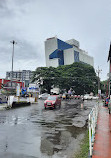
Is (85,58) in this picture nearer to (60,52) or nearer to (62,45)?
(62,45)

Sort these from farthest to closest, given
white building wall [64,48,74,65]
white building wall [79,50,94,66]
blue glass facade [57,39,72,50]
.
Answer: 1. white building wall [79,50,94,66]
2. blue glass facade [57,39,72,50]
3. white building wall [64,48,74,65]

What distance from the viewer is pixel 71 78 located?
5275 centimetres

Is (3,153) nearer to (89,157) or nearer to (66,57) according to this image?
(89,157)

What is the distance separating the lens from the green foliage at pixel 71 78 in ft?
162

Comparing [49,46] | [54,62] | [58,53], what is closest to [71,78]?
[54,62]

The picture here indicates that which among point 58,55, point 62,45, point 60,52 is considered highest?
point 62,45

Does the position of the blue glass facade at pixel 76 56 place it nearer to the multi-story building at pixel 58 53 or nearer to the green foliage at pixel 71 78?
the multi-story building at pixel 58 53

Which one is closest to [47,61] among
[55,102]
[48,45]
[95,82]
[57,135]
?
[48,45]

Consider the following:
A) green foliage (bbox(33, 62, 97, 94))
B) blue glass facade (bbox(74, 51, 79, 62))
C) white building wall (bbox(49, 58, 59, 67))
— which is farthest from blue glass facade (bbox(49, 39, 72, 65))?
green foliage (bbox(33, 62, 97, 94))

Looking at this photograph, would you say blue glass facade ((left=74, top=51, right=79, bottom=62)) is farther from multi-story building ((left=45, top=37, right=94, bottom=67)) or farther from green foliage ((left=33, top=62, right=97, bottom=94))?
green foliage ((left=33, top=62, right=97, bottom=94))

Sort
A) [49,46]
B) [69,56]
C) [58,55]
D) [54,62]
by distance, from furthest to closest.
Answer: [49,46], [69,56], [58,55], [54,62]

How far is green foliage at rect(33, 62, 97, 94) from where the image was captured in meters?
49.4

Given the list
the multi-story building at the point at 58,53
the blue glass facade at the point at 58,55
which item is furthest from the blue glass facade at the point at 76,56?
the blue glass facade at the point at 58,55

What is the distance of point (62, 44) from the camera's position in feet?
374
